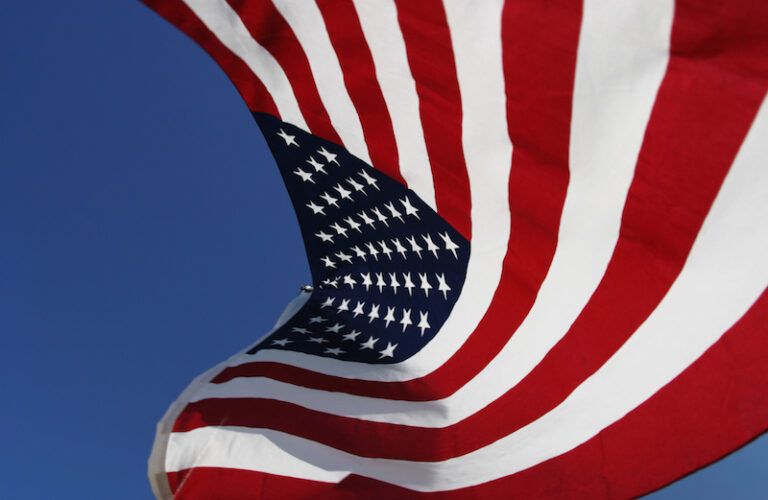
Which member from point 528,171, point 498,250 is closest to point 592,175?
point 528,171

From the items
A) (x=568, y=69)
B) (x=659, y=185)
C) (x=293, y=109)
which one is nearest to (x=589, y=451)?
(x=659, y=185)

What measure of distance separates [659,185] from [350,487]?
3195mm

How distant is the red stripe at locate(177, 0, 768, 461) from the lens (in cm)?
273

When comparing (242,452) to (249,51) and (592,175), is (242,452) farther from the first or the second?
(592,175)

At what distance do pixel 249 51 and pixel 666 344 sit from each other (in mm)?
3940

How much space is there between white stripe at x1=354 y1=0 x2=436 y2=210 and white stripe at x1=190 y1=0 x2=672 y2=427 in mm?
665

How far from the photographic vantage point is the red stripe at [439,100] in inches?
144

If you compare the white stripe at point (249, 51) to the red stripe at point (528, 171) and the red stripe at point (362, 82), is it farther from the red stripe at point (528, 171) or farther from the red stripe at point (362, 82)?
the red stripe at point (528, 171)

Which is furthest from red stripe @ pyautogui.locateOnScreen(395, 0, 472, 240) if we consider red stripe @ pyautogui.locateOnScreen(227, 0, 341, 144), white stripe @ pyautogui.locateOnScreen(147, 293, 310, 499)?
white stripe @ pyautogui.locateOnScreen(147, 293, 310, 499)

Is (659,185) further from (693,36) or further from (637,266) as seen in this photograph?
(693,36)

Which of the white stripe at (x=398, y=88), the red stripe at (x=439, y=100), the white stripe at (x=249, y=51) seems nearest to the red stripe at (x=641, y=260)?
the red stripe at (x=439, y=100)

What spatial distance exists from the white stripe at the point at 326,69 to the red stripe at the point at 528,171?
1.60 meters

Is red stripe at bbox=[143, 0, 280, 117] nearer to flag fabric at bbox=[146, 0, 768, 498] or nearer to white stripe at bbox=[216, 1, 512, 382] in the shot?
flag fabric at bbox=[146, 0, 768, 498]

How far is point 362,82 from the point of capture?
4.47 metres
